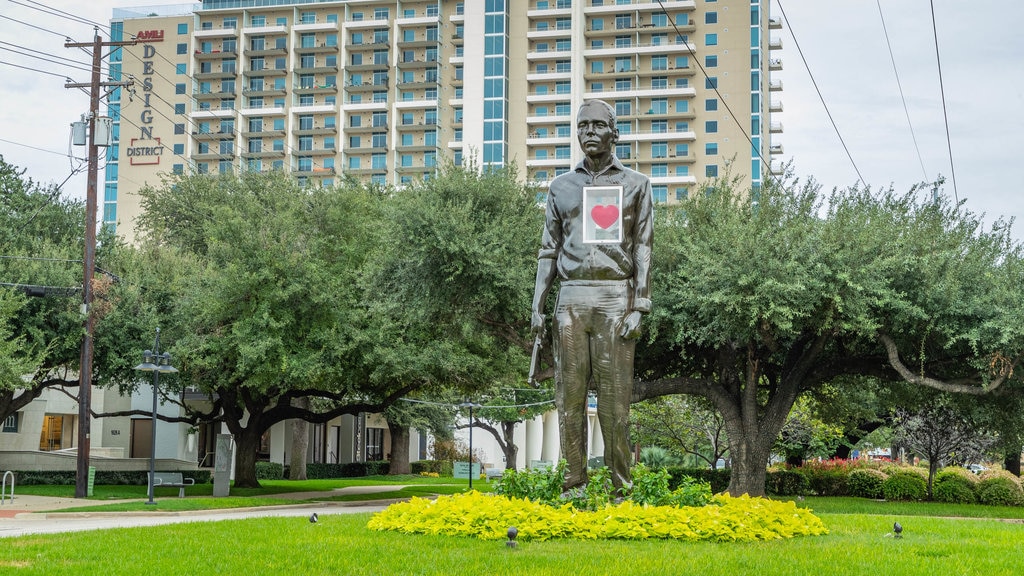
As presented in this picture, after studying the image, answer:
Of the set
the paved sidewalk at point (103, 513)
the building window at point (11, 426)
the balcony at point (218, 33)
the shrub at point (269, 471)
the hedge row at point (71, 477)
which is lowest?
the shrub at point (269, 471)

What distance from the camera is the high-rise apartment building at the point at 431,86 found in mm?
100375

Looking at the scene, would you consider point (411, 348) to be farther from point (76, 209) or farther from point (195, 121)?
point (195, 121)

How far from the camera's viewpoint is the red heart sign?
13.1m

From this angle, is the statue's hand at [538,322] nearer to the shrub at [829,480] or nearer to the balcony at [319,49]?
the shrub at [829,480]

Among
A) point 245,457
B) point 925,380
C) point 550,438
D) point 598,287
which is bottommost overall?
point 550,438

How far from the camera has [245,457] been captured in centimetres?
3591

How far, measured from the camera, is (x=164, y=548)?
35.9 ft

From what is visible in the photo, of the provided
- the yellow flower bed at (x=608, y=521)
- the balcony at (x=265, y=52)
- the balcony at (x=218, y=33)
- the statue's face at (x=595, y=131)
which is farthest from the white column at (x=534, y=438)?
the balcony at (x=218, y=33)

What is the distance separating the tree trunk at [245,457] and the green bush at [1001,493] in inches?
907

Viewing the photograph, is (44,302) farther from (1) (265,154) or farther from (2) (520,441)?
(1) (265,154)

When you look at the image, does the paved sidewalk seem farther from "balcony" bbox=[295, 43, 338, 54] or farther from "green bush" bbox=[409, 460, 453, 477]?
"balcony" bbox=[295, 43, 338, 54]

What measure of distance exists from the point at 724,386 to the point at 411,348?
9.15 metres

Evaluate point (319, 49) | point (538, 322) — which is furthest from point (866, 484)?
point (319, 49)

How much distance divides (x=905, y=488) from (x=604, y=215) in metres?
22.8
